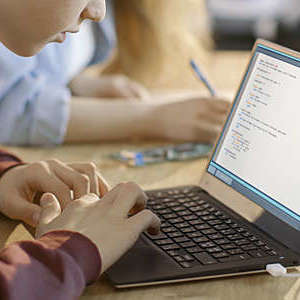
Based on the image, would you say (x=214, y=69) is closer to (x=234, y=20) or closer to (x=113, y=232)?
(x=113, y=232)

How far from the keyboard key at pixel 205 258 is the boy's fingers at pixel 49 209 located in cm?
16

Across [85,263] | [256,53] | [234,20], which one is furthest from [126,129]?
[234,20]

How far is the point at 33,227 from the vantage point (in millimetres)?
826

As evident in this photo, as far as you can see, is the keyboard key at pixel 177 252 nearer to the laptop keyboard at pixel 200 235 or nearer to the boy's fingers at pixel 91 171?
the laptop keyboard at pixel 200 235

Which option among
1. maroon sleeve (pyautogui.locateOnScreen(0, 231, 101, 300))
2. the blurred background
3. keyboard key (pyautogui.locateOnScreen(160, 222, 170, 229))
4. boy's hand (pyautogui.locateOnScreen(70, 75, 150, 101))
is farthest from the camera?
the blurred background

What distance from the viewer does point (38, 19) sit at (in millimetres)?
656

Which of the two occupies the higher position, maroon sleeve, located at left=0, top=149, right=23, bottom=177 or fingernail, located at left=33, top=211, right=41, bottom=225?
fingernail, located at left=33, top=211, right=41, bottom=225

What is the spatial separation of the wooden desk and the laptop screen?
4 cm

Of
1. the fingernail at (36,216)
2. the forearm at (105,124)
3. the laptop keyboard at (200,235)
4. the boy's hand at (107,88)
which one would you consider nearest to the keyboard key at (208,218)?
the laptop keyboard at (200,235)

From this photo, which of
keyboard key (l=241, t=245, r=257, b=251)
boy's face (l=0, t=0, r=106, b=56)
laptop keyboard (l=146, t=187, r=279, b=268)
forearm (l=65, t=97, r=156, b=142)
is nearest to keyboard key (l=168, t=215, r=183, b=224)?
laptop keyboard (l=146, t=187, r=279, b=268)

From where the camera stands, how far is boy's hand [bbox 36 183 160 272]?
660mm

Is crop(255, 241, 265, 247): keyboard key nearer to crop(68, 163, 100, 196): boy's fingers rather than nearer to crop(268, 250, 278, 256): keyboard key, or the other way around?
crop(268, 250, 278, 256): keyboard key

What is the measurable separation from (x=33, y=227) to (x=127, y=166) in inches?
12.3

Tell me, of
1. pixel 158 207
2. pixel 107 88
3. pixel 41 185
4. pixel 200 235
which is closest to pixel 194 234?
pixel 200 235
